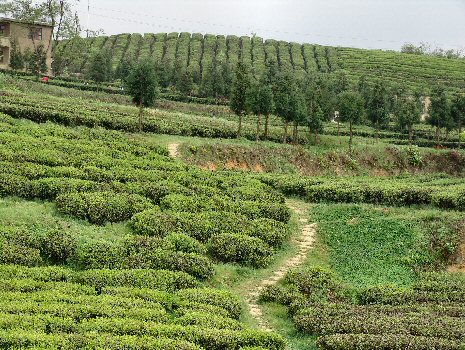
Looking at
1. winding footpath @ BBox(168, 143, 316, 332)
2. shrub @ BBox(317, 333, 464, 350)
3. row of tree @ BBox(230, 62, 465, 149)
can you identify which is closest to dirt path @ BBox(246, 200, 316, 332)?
winding footpath @ BBox(168, 143, 316, 332)

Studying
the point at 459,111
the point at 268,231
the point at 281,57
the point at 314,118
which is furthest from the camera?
the point at 281,57

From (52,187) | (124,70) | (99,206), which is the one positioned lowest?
(99,206)

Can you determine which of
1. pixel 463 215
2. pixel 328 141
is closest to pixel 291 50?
pixel 328 141

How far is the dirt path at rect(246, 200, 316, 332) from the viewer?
55.4ft

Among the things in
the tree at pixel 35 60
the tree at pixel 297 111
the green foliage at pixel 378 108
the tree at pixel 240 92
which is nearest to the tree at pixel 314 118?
the tree at pixel 297 111

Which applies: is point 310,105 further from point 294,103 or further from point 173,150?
point 173,150

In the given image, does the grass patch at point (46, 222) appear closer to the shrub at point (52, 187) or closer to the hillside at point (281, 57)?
the shrub at point (52, 187)

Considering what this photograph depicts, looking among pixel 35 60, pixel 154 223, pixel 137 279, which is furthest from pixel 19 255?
pixel 35 60

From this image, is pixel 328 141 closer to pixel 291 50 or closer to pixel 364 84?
pixel 364 84

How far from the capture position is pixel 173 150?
1364 inches

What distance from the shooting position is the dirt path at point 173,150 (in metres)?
33.9

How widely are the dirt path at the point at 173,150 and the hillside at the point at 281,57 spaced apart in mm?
56373

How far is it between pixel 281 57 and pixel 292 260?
96.3 metres

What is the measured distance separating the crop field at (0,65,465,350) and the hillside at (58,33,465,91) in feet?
207
